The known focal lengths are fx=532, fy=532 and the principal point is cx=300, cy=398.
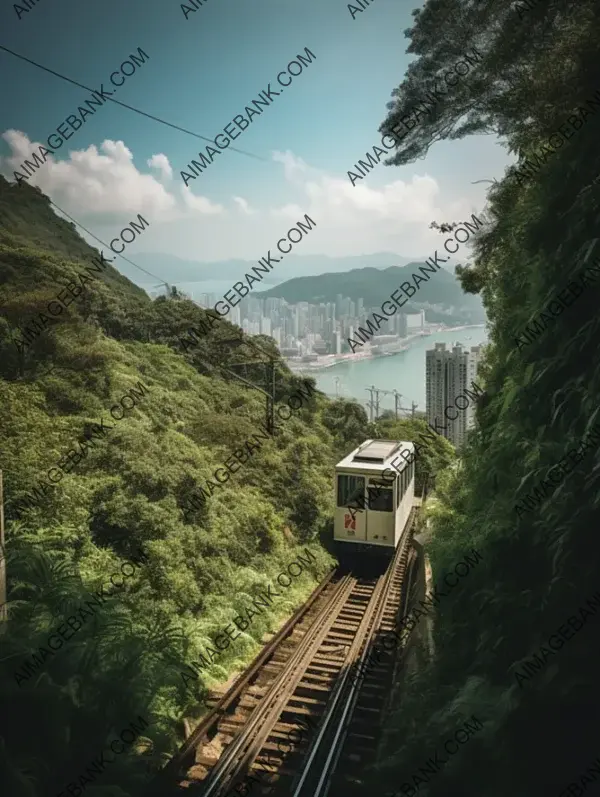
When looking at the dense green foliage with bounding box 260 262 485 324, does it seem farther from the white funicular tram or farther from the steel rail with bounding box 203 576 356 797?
the steel rail with bounding box 203 576 356 797

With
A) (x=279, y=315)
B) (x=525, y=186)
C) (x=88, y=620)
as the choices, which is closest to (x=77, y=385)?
(x=88, y=620)

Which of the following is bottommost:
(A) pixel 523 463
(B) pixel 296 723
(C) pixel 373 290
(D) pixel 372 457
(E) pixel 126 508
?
(B) pixel 296 723

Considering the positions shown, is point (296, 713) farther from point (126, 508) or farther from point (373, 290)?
point (373, 290)

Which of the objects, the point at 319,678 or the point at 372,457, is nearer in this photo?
the point at 319,678

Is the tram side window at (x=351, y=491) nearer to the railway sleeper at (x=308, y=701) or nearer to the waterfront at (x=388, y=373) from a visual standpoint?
the railway sleeper at (x=308, y=701)

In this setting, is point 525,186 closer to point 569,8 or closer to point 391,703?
point 569,8

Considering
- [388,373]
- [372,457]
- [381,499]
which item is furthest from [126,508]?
[388,373]
